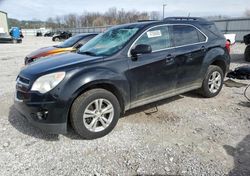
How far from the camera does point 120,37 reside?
4379mm

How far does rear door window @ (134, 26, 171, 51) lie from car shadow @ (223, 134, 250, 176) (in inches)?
80.3

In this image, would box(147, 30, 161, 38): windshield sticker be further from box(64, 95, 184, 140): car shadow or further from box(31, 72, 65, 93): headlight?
box(31, 72, 65, 93): headlight

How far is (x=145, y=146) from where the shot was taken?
3.50m

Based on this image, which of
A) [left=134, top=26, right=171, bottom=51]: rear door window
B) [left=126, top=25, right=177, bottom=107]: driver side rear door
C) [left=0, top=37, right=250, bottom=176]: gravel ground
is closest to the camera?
[left=0, top=37, right=250, bottom=176]: gravel ground

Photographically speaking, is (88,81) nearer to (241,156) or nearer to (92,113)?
(92,113)

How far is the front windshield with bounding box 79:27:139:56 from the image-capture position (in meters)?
4.09

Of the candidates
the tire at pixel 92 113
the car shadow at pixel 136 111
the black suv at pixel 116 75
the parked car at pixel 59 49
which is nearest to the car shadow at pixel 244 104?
the black suv at pixel 116 75

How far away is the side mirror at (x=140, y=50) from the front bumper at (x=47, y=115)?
149 cm

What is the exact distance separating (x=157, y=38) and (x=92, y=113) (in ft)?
6.15

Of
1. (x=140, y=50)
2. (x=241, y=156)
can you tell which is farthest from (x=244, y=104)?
(x=140, y=50)

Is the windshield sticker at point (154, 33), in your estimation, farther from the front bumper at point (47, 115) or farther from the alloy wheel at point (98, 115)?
the front bumper at point (47, 115)

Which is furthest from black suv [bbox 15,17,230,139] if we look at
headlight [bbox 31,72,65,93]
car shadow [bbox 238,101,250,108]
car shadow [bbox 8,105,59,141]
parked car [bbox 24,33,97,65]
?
parked car [bbox 24,33,97,65]

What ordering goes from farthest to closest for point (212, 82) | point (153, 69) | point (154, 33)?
point (212, 82)
point (154, 33)
point (153, 69)

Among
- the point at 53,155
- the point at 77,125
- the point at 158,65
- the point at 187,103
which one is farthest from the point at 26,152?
the point at 187,103
